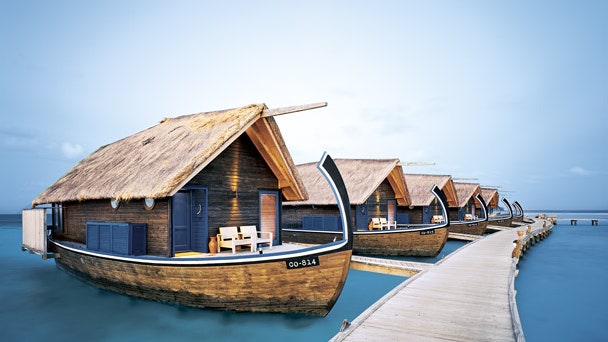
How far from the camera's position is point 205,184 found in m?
11.9

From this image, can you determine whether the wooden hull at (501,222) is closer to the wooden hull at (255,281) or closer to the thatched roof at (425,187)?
the thatched roof at (425,187)

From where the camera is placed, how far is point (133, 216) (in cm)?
1209

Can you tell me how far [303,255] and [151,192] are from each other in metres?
4.43

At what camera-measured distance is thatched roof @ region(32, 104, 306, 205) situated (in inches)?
A: 406

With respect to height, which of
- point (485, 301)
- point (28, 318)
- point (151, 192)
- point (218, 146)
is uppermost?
point (218, 146)

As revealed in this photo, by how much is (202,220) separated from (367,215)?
13.0 m

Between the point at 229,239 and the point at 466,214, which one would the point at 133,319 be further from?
the point at 466,214

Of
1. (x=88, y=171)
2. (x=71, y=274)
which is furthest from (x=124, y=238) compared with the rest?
(x=71, y=274)

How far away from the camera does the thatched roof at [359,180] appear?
22094 mm

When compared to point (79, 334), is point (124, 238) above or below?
above

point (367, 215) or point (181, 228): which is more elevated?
point (181, 228)

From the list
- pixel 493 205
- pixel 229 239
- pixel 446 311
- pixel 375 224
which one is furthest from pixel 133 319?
pixel 493 205

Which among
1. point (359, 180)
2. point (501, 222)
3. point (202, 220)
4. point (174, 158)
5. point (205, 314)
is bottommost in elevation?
point (501, 222)

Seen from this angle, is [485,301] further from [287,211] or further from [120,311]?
[287,211]
